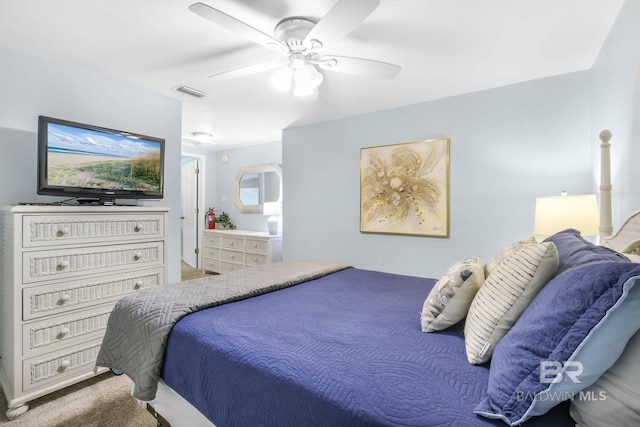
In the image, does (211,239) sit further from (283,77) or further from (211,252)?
(283,77)

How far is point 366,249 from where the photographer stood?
368 centimetres

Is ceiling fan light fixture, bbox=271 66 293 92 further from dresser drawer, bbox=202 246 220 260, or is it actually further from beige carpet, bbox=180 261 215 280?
beige carpet, bbox=180 261 215 280

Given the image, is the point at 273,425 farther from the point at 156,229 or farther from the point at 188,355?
the point at 156,229

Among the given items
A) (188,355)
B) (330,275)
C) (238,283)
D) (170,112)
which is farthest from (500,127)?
(170,112)

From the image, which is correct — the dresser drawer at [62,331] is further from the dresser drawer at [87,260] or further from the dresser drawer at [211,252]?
the dresser drawer at [211,252]

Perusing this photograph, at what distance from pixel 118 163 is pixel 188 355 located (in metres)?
1.96

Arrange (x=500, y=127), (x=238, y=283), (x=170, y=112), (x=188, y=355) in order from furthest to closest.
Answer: (x=170, y=112) → (x=500, y=127) → (x=238, y=283) → (x=188, y=355)

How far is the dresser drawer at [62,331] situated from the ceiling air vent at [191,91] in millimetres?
1993

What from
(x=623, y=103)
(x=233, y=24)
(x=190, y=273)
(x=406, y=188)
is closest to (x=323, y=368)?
(x=233, y=24)

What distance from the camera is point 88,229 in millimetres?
2174

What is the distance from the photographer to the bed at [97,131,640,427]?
2.20 ft

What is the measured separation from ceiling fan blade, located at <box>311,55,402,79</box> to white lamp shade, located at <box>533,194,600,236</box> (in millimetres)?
1426

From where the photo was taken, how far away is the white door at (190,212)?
5.94 metres

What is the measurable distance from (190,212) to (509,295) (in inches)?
237
